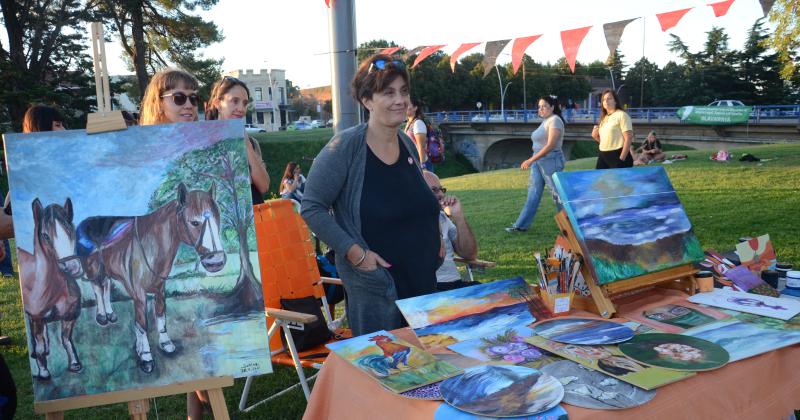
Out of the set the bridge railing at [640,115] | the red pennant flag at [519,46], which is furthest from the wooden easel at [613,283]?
the bridge railing at [640,115]

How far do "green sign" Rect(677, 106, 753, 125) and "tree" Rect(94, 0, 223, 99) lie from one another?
22865 mm

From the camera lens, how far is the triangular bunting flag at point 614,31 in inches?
192

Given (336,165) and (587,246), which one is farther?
(336,165)

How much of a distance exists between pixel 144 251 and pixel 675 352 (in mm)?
1568

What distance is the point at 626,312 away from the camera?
6.25 feet

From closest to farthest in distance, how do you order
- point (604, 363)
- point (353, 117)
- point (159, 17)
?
point (604, 363)
point (353, 117)
point (159, 17)

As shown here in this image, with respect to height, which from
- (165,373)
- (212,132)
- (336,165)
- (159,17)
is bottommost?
(165,373)

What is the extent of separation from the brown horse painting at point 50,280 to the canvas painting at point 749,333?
6.06ft

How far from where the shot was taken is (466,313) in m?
1.79

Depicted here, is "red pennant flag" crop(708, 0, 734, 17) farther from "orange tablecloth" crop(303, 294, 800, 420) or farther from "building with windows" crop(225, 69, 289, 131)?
"building with windows" crop(225, 69, 289, 131)

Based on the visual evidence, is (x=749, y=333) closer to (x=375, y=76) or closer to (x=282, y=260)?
(x=375, y=76)

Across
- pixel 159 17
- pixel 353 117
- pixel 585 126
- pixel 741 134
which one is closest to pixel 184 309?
pixel 353 117

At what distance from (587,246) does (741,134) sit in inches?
1123

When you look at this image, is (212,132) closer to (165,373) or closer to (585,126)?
(165,373)
